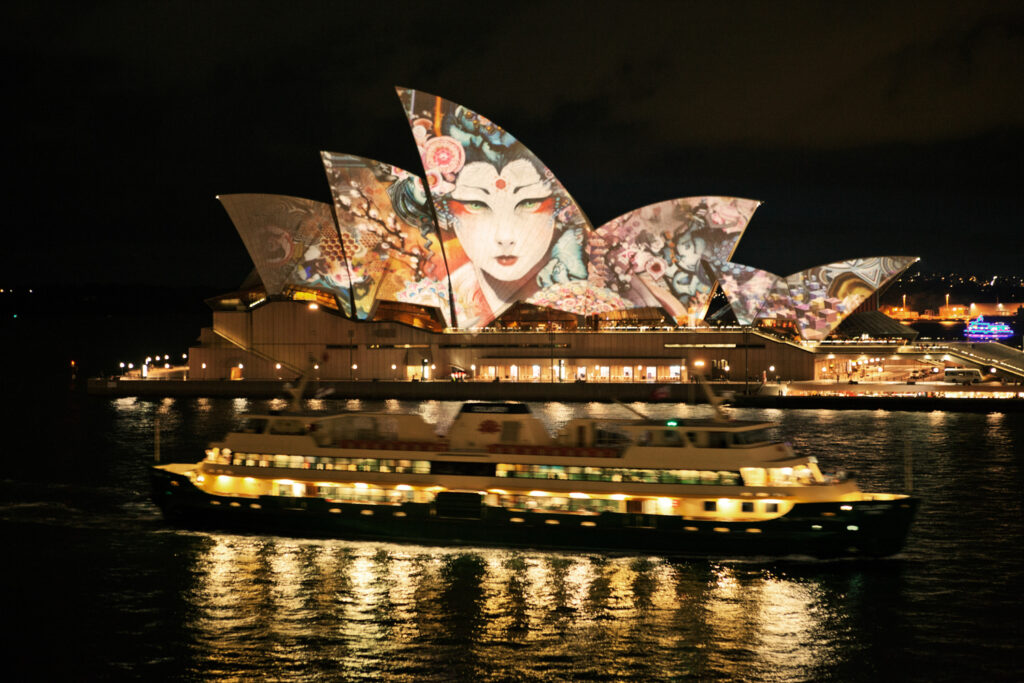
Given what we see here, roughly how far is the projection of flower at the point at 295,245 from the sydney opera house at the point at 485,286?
0.09m

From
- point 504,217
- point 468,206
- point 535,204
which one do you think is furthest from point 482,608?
point 535,204

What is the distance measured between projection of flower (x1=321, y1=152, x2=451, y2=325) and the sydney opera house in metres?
0.09

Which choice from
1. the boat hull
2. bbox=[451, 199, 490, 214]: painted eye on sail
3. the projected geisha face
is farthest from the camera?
bbox=[451, 199, 490, 214]: painted eye on sail

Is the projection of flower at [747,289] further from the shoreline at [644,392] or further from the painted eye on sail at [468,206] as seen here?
the painted eye on sail at [468,206]

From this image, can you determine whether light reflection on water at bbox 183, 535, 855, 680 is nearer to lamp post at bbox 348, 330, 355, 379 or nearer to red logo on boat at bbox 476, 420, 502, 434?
red logo on boat at bbox 476, 420, 502, 434

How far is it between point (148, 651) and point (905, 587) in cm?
1452

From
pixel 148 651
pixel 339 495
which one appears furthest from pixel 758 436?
pixel 148 651

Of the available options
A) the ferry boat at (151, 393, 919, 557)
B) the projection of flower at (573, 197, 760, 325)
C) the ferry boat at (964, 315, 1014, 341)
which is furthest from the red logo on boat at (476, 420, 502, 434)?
the ferry boat at (964, 315, 1014, 341)

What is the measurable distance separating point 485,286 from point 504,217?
15.9 ft

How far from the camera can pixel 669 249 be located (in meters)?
64.3

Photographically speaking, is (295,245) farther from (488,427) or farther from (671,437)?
(671,437)

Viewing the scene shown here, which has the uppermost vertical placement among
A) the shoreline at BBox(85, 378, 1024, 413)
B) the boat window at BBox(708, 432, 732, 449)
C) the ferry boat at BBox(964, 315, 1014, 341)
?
the ferry boat at BBox(964, 315, 1014, 341)

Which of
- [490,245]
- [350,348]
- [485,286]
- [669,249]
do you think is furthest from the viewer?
[485,286]

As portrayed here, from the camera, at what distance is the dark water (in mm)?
16656
